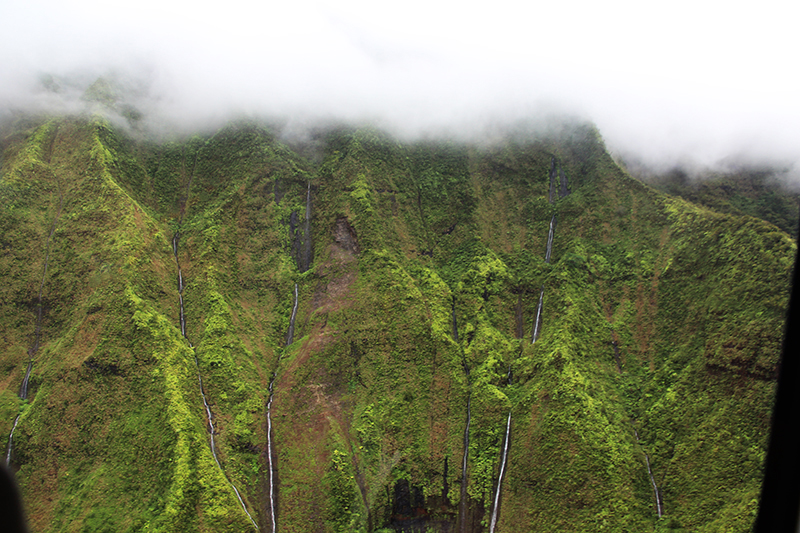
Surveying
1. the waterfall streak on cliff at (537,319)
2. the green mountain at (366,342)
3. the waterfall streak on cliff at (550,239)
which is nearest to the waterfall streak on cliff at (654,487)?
the green mountain at (366,342)

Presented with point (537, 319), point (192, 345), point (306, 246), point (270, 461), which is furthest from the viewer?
point (306, 246)

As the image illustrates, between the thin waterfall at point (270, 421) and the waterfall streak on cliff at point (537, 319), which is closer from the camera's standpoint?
the thin waterfall at point (270, 421)

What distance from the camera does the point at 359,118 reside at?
86.8 m

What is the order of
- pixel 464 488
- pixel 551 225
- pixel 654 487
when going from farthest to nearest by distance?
pixel 551 225 < pixel 464 488 < pixel 654 487

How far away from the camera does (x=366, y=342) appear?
5912 centimetres

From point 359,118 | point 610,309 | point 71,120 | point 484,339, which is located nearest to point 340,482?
point 484,339

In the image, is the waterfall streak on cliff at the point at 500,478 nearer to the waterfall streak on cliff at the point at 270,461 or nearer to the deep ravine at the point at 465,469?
the deep ravine at the point at 465,469

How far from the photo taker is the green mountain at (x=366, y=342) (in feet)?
148

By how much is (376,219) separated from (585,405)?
38.7 m

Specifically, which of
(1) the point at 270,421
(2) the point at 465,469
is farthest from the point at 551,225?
(1) the point at 270,421

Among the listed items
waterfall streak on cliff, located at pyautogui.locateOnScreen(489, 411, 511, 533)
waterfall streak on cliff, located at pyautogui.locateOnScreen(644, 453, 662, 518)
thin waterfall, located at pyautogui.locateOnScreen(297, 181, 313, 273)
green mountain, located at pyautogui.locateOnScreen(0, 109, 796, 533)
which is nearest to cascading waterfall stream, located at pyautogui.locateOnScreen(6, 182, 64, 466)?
→ green mountain, located at pyautogui.locateOnScreen(0, 109, 796, 533)

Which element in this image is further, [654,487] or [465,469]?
[465,469]

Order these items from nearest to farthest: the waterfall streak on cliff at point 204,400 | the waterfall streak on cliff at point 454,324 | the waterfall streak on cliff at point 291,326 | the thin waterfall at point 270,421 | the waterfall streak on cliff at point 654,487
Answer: the waterfall streak on cliff at point 654,487
the waterfall streak on cliff at point 204,400
the thin waterfall at point 270,421
the waterfall streak on cliff at point 454,324
the waterfall streak on cliff at point 291,326

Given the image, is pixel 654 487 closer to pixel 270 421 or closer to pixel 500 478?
pixel 500 478
